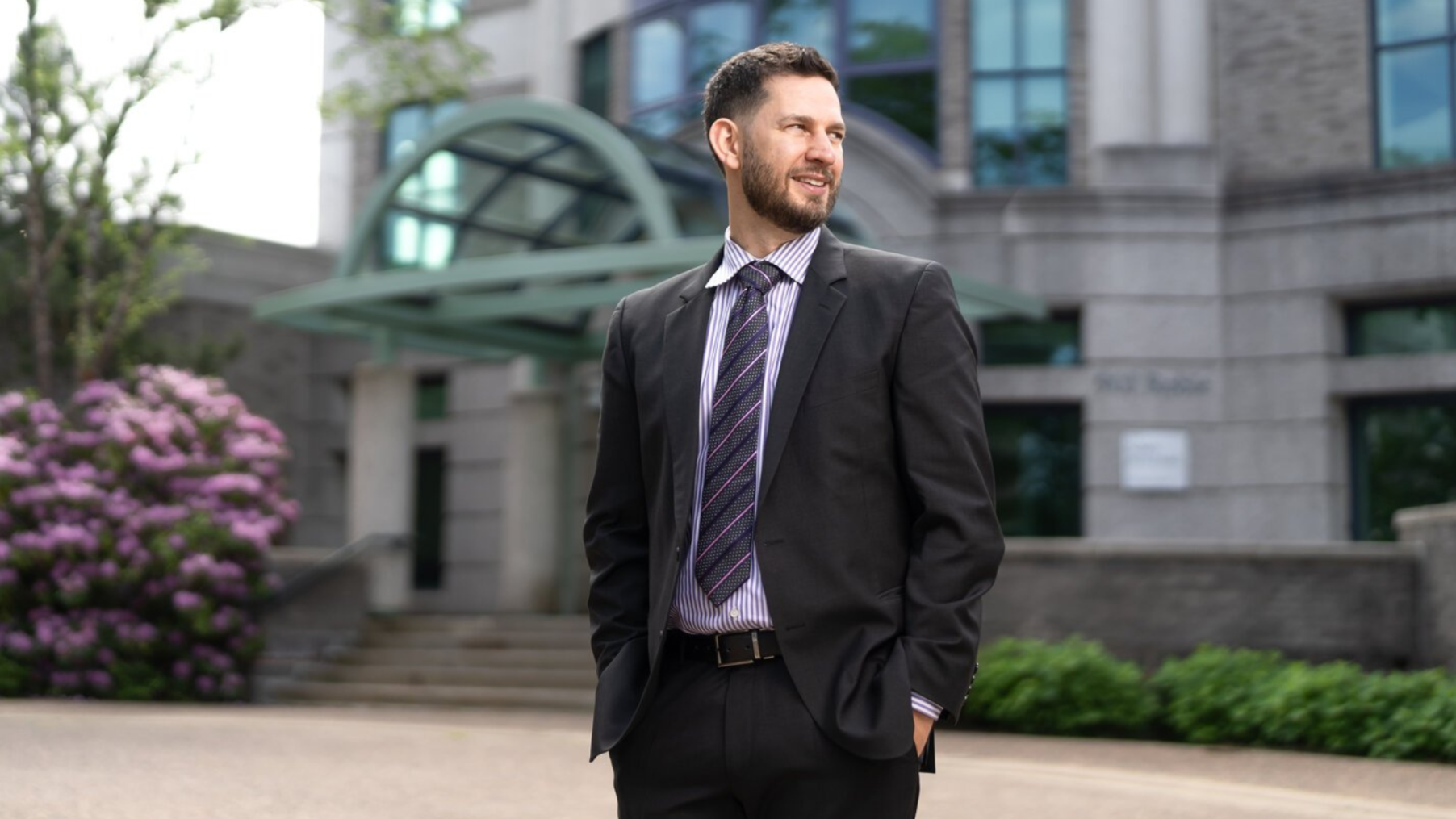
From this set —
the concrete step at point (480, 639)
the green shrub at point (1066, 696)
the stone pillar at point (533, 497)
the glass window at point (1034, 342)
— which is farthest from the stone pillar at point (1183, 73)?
the concrete step at point (480, 639)

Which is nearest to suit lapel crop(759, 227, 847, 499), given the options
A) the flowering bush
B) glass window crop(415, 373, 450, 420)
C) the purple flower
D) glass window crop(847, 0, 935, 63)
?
the flowering bush

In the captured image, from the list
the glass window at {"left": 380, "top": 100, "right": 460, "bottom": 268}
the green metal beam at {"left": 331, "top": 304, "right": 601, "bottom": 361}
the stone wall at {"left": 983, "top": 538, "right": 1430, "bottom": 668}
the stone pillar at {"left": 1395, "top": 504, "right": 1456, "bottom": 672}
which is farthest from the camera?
the glass window at {"left": 380, "top": 100, "right": 460, "bottom": 268}

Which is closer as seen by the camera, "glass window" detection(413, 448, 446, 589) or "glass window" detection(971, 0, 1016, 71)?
"glass window" detection(971, 0, 1016, 71)

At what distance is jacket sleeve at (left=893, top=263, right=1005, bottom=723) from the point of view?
270cm

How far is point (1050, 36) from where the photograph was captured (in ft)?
60.8

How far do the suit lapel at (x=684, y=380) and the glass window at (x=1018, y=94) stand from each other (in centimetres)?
1577

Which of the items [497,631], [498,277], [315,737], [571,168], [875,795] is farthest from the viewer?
[571,168]

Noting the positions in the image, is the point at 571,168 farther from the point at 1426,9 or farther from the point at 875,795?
the point at 875,795

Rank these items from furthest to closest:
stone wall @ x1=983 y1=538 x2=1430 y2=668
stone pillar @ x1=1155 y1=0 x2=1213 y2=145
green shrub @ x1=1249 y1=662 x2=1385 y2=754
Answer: stone pillar @ x1=1155 y1=0 x2=1213 y2=145 < stone wall @ x1=983 y1=538 x2=1430 y2=668 < green shrub @ x1=1249 y1=662 x2=1385 y2=754

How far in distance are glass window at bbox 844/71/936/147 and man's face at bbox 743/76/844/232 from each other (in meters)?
16.0

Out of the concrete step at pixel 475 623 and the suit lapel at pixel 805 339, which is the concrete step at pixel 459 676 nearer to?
the concrete step at pixel 475 623

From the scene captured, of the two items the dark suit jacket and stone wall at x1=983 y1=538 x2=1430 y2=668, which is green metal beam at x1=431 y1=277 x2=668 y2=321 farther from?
the dark suit jacket

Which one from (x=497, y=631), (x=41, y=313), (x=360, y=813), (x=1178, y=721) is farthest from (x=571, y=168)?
(x=360, y=813)

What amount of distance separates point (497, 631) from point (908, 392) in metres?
13.4
